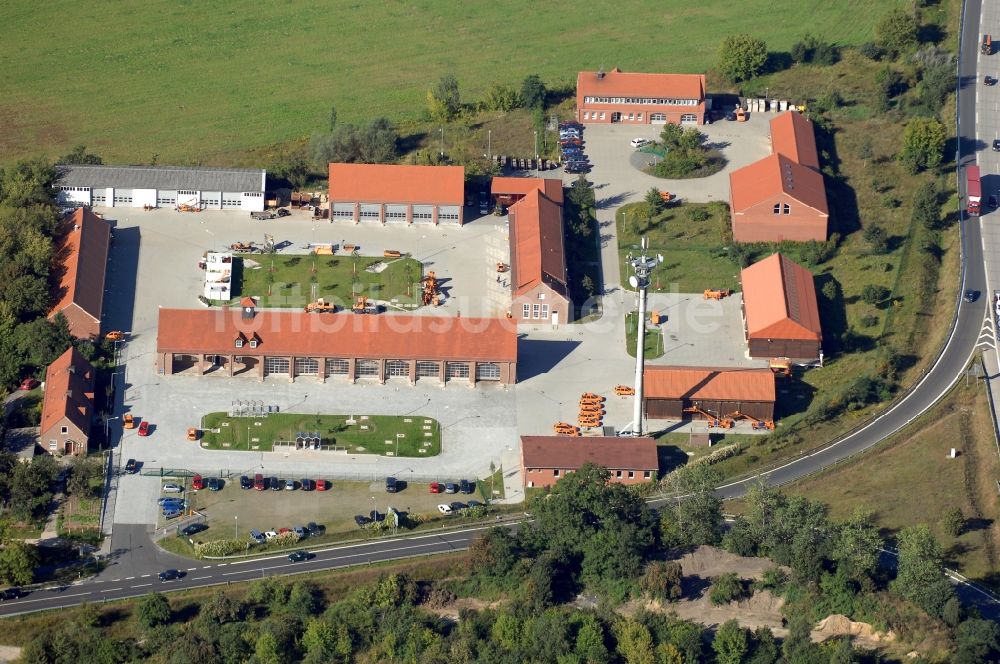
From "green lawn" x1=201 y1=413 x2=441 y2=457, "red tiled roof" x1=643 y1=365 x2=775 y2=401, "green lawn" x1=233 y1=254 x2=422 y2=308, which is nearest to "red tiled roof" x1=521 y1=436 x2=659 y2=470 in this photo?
"red tiled roof" x1=643 y1=365 x2=775 y2=401

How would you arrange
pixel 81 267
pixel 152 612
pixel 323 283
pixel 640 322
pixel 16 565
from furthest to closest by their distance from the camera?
pixel 323 283 < pixel 81 267 < pixel 640 322 < pixel 16 565 < pixel 152 612

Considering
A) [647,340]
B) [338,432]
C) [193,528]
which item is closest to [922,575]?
[647,340]

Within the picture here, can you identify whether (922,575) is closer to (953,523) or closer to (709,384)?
(953,523)

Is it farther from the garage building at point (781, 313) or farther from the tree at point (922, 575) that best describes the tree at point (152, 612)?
the garage building at point (781, 313)

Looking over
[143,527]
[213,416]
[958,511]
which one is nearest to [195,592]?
[143,527]

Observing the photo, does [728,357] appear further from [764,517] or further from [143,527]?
[143,527]

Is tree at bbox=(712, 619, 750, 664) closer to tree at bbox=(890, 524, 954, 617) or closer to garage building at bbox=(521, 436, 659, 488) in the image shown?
tree at bbox=(890, 524, 954, 617)
